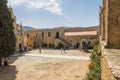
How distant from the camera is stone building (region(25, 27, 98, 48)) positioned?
5169 centimetres

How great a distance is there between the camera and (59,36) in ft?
183

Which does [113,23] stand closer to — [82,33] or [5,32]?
[5,32]

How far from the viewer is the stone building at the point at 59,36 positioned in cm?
5169

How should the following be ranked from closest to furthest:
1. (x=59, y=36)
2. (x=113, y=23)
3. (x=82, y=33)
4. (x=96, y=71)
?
1. (x=113, y=23)
2. (x=96, y=71)
3. (x=82, y=33)
4. (x=59, y=36)

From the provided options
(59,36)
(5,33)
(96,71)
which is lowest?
(96,71)

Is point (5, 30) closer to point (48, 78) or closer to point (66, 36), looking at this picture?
point (48, 78)

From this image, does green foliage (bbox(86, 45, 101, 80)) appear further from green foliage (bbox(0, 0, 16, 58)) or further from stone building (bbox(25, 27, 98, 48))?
stone building (bbox(25, 27, 98, 48))

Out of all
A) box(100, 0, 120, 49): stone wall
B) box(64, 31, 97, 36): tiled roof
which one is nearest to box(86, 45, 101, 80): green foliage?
box(100, 0, 120, 49): stone wall

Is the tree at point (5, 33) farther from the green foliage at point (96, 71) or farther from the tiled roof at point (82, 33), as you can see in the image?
the tiled roof at point (82, 33)

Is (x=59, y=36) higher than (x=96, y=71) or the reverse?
higher

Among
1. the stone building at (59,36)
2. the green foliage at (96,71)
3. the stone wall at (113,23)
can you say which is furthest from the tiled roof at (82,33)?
the stone wall at (113,23)

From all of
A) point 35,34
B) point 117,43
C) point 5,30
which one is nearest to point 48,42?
point 35,34

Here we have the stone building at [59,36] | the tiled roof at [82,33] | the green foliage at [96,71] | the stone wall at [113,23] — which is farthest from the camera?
the stone building at [59,36]

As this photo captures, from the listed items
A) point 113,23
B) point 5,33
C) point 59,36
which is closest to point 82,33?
point 59,36
